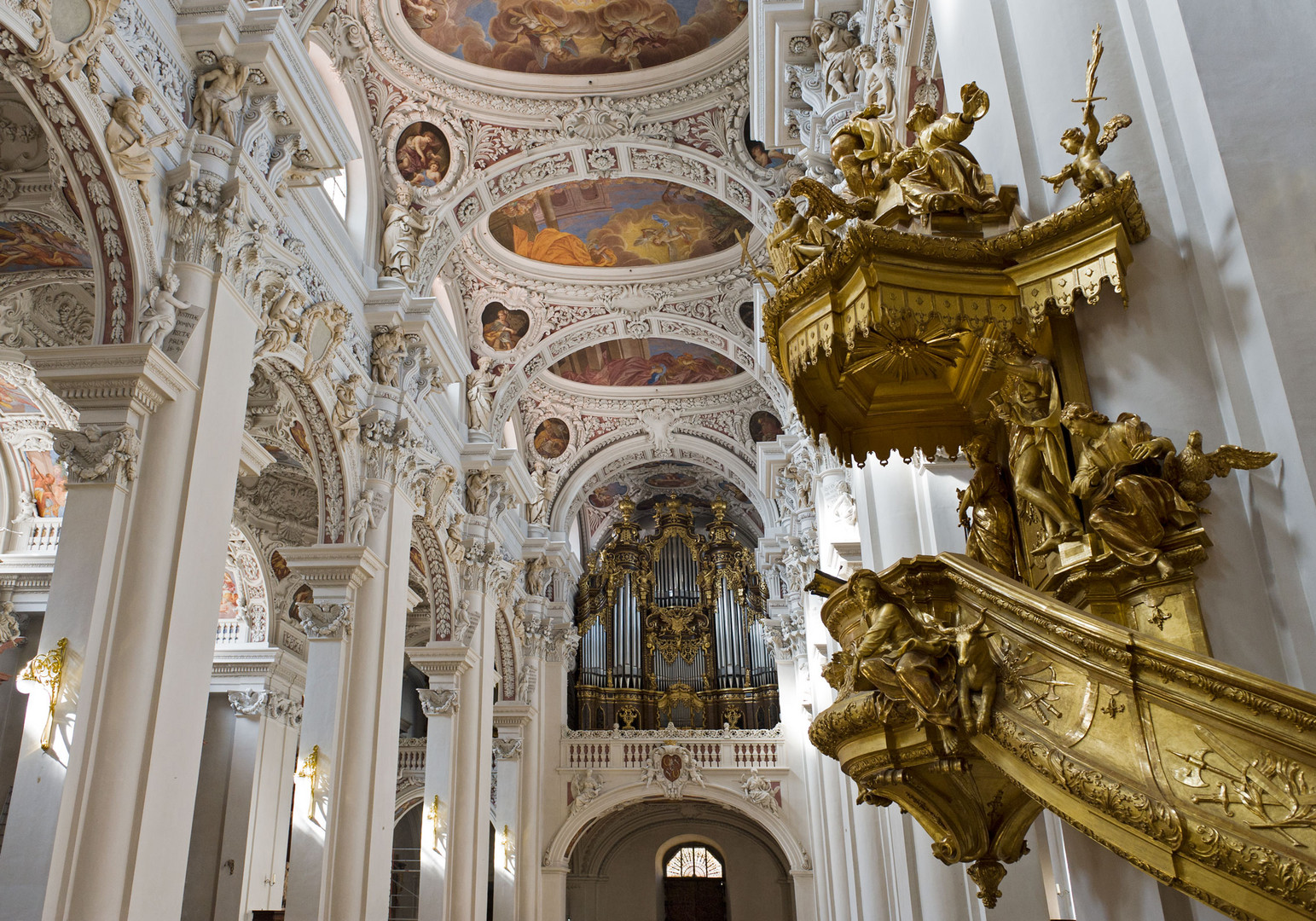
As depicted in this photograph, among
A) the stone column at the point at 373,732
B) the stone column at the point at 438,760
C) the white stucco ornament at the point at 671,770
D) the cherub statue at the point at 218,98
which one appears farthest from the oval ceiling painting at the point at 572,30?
the white stucco ornament at the point at 671,770

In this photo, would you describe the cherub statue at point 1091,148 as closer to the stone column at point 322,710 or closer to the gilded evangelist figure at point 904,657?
the gilded evangelist figure at point 904,657

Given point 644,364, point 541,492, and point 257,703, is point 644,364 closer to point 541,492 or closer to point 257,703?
point 541,492

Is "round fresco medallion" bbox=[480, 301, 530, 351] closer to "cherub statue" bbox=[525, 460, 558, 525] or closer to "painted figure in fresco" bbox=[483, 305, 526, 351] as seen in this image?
"painted figure in fresco" bbox=[483, 305, 526, 351]

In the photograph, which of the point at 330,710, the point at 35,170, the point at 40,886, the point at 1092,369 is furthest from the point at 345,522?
the point at 1092,369

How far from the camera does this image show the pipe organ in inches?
821

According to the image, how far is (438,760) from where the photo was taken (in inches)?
528

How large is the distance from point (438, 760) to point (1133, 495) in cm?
1166

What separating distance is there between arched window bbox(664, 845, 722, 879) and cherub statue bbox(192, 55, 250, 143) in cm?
1861

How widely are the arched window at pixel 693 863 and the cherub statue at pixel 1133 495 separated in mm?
21096

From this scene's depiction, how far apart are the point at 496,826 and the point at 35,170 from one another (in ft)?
41.5

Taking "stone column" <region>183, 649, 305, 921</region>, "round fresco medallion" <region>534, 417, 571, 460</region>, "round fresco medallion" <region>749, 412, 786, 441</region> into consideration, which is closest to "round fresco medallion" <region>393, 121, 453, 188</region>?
"stone column" <region>183, 649, 305, 921</region>

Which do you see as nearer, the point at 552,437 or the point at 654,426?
the point at 552,437

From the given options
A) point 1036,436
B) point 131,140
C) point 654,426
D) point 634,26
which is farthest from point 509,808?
point 1036,436

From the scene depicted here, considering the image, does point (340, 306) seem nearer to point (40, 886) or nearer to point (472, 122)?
point (472, 122)
